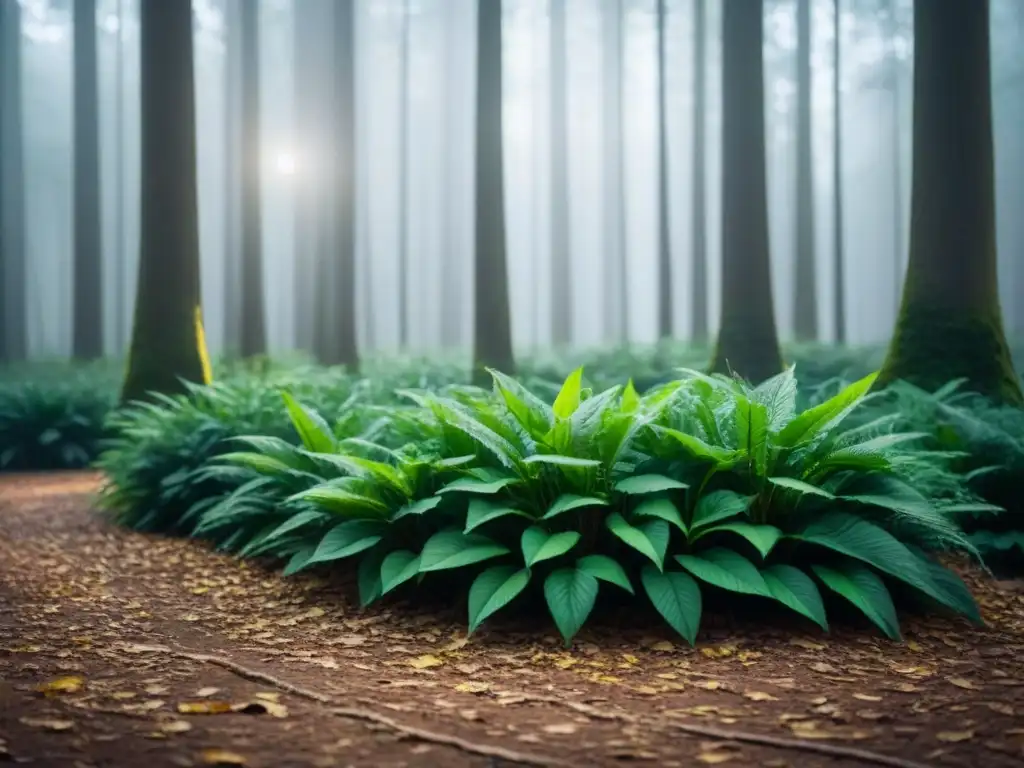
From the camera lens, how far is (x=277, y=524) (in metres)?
5.40

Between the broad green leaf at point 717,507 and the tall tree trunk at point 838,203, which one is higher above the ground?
the tall tree trunk at point 838,203

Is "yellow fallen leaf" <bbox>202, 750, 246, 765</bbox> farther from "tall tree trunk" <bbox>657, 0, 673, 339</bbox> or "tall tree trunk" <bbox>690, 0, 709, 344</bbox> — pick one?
"tall tree trunk" <bbox>657, 0, 673, 339</bbox>

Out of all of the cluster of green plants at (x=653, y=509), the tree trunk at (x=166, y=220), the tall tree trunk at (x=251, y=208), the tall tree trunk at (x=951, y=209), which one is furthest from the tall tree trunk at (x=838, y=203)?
the cluster of green plants at (x=653, y=509)

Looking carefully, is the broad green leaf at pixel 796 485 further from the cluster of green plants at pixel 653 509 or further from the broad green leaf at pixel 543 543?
the broad green leaf at pixel 543 543

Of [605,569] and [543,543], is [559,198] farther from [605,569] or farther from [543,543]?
[605,569]

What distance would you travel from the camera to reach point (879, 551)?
3.84m

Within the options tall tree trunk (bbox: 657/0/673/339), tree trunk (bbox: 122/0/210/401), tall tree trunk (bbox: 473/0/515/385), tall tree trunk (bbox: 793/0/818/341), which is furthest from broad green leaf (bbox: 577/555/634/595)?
tall tree trunk (bbox: 657/0/673/339)

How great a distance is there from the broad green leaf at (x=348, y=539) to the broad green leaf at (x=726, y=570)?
1.46 meters

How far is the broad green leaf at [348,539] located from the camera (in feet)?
14.0

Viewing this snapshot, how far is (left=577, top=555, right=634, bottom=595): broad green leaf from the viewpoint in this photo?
3.67m

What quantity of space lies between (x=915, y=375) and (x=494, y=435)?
4.75 m

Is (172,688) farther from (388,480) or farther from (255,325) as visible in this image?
(255,325)

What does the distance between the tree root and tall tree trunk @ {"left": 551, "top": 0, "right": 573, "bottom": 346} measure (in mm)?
22049

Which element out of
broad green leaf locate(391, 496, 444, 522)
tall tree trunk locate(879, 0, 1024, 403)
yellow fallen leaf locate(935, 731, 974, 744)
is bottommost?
yellow fallen leaf locate(935, 731, 974, 744)
